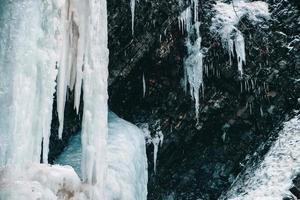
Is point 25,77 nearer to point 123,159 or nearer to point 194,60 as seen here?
point 123,159

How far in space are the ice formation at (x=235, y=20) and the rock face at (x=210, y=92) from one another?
126 mm

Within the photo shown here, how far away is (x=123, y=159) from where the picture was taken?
25.7 ft

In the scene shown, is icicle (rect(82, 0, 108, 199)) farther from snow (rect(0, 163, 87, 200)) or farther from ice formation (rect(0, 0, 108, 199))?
snow (rect(0, 163, 87, 200))

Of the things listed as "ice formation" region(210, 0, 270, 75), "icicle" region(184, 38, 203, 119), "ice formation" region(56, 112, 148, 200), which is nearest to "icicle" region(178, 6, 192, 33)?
"icicle" region(184, 38, 203, 119)

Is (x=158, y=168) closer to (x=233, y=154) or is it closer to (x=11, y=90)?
(x=233, y=154)

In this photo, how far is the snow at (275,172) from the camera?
26.5ft

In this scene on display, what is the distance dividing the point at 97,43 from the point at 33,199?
1664mm

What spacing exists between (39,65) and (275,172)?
17.5 feet

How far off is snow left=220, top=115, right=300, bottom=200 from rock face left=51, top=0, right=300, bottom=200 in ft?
1.36

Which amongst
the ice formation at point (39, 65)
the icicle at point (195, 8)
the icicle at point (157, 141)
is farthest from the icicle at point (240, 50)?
the ice formation at point (39, 65)

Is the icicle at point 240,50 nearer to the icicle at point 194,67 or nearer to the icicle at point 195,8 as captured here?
the icicle at point 194,67

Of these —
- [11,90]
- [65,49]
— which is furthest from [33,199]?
[65,49]

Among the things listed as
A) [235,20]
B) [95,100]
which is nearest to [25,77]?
[95,100]

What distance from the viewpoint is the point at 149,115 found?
9484 mm
